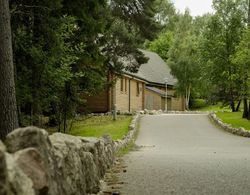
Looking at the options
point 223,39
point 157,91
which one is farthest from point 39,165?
point 157,91

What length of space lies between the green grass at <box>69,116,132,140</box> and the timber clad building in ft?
12.2

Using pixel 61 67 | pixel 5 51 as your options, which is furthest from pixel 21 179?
pixel 61 67

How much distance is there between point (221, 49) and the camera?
36.2 meters

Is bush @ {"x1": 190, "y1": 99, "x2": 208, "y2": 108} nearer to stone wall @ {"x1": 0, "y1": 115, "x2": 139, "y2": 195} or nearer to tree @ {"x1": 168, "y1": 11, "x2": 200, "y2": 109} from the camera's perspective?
tree @ {"x1": 168, "y1": 11, "x2": 200, "y2": 109}

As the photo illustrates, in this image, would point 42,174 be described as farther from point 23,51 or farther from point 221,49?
point 221,49

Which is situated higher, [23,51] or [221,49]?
[221,49]

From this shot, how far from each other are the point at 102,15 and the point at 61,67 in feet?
14.5

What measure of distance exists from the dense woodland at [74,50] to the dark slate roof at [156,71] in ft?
44.5

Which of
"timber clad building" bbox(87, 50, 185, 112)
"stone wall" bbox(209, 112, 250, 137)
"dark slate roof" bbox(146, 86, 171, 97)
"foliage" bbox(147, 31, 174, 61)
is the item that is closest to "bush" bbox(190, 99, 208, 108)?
"timber clad building" bbox(87, 50, 185, 112)

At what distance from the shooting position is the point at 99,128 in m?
25.5

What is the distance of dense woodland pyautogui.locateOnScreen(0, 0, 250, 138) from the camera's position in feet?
43.9

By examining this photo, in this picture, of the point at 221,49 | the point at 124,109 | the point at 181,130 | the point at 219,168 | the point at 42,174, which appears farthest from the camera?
the point at 124,109

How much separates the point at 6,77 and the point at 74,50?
567 cm

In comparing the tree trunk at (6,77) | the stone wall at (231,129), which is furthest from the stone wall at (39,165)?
the stone wall at (231,129)
